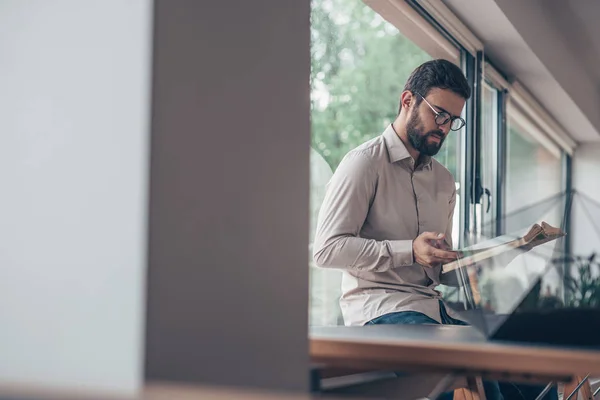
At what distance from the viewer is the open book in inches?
54.1

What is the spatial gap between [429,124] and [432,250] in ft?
1.87

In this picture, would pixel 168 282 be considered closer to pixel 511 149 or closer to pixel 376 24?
pixel 511 149

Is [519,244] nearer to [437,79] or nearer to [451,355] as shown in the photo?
[451,355]

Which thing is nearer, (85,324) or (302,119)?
(85,324)

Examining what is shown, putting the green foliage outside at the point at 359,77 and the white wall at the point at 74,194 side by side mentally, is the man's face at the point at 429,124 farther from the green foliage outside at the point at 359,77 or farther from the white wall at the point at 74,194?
the green foliage outside at the point at 359,77

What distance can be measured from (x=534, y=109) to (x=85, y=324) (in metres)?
4.95

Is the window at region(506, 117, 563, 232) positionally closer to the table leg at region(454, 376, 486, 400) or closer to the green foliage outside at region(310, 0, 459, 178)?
the green foliage outside at region(310, 0, 459, 178)

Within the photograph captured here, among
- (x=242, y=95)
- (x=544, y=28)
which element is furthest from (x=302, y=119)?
(x=544, y=28)

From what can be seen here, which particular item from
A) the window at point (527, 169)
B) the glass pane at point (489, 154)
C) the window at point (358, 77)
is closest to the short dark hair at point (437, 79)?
the glass pane at point (489, 154)

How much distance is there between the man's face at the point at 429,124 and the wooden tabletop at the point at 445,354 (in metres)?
1.01

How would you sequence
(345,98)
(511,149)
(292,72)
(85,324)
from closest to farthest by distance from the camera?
(85,324) → (292,72) → (511,149) → (345,98)

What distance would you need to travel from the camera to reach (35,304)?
1.07 metres

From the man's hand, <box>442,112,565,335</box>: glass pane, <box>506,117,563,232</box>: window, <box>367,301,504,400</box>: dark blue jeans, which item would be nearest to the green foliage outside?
<box>506,117,563,232</box>: window

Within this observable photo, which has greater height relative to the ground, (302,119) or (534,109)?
(534,109)
